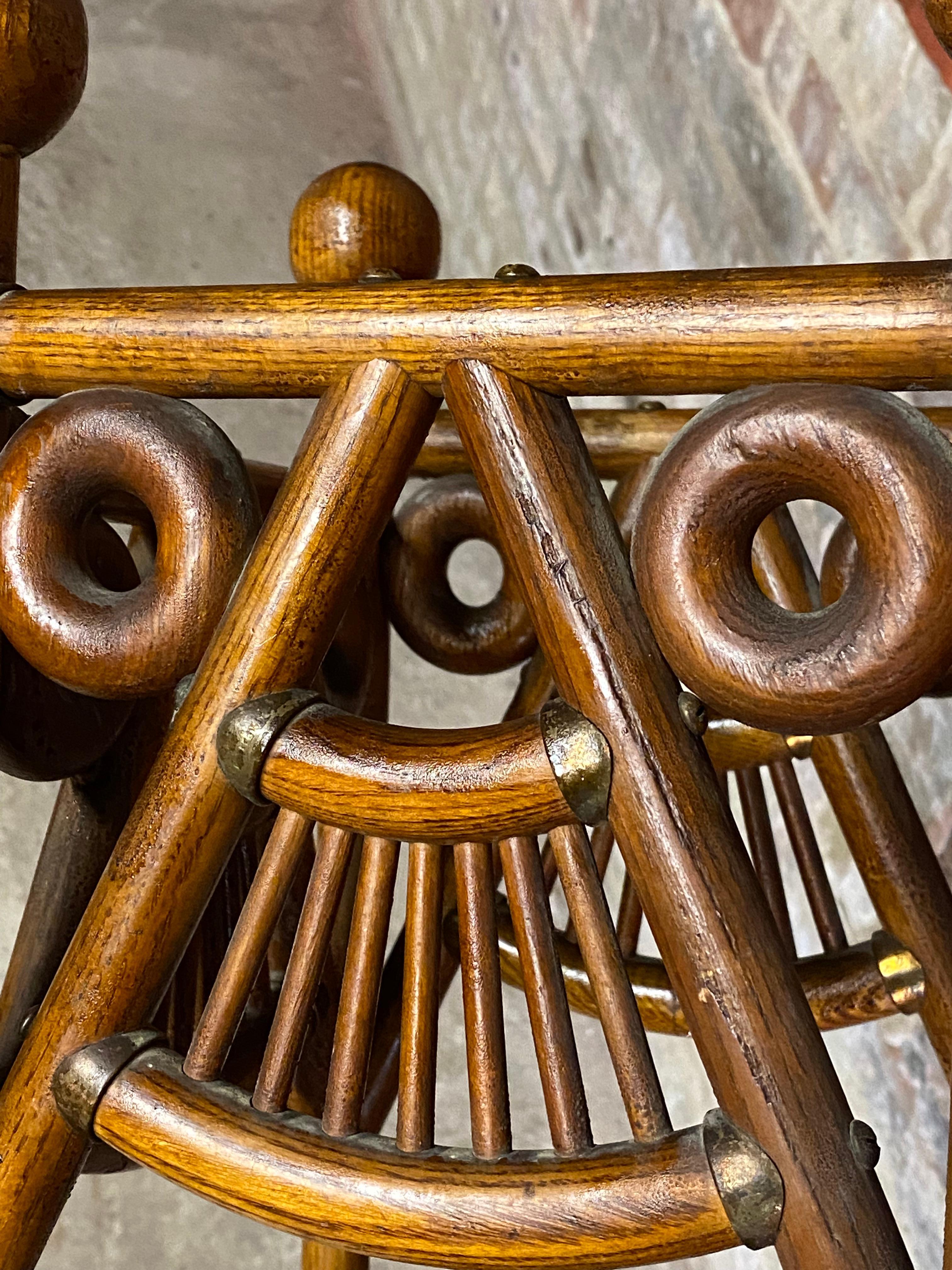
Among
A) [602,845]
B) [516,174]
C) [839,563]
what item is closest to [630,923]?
[602,845]

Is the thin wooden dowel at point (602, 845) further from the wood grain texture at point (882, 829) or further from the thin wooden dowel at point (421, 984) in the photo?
the thin wooden dowel at point (421, 984)

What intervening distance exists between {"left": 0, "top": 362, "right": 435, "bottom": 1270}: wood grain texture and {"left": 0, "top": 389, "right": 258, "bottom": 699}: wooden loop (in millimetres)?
14

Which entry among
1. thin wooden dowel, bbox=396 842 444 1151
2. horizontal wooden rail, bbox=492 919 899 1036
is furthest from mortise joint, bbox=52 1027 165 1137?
horizontal wooden rail, bbox=492 919 899 1036

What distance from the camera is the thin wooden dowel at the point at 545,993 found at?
477 mm

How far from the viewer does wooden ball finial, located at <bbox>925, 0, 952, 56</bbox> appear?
42 centimetres

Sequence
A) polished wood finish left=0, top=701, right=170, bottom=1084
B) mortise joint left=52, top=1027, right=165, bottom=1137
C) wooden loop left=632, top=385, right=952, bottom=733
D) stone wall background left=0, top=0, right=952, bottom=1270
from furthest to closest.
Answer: stone wall background left=0, top=0, right=952, bottom=1270, polished wood finish left=0, top=701, right=170, bottom=1084, mortise joint left=52, top=1027, right=165, bottom=1137, wooden loop left=632, top=385, right=952, bottom=733

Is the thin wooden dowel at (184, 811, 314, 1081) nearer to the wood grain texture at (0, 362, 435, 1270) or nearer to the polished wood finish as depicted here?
the wood grain texture at (0, 362, 435, 1270)

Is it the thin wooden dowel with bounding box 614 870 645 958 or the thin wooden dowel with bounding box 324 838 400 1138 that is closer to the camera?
the thin wooden dowel with bounding box 324 838 400 1138

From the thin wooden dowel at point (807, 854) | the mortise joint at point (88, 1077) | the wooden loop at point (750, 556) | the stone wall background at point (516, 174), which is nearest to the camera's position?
the wooden loop at point (750, 556)

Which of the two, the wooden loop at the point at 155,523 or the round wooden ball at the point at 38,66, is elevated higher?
the round wooden ball at the point at 38,66

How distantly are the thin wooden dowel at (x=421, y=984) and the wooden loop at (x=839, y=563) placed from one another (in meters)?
0.23

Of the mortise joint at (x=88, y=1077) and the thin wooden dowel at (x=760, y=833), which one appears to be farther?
the thin wooden dowel at (x=760, y=833)

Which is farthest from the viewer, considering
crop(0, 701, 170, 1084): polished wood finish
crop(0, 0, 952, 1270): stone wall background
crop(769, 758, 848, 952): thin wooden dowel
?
crop(0, 0, 952, 1270): stone wall background

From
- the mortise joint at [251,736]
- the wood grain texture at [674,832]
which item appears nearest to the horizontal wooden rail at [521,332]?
the wood grain texture at [674,832]
